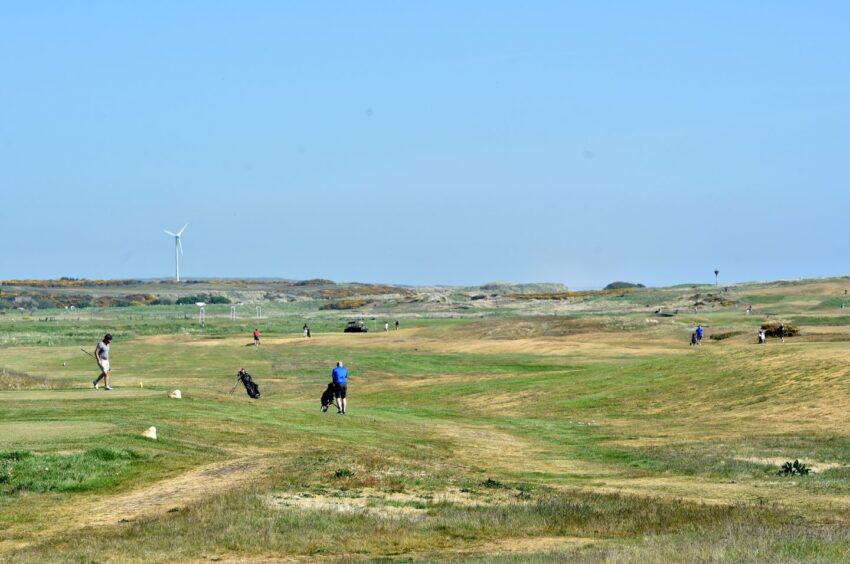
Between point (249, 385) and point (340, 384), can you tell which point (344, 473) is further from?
point (249, 385)

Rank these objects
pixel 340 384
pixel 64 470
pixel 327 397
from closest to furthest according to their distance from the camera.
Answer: pixel 64 470 < pixel 340 384 < pixel 327 397

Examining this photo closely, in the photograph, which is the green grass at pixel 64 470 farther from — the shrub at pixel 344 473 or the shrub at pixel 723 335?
the shrub at pixel 723 335

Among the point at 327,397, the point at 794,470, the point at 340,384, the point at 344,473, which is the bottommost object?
the point at 794,470

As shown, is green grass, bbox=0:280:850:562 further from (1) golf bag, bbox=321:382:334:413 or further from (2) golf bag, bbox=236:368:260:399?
(2) golf bag, bbox=236:368:260:399

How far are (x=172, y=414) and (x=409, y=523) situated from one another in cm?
1600

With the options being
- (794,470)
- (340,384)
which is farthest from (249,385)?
(794,470)

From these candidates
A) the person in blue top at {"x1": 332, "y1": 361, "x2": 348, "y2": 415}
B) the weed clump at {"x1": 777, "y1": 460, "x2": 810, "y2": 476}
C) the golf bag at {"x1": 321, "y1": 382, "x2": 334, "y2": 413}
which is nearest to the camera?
the weed clump at {"x1": 777, "y1": 460, "x2": 810, "y2": 476}

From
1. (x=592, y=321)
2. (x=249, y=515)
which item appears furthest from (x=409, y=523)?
(x=592, y=321)

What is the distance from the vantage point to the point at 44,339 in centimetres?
11000

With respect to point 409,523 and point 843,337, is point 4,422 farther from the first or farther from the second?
point 843,337

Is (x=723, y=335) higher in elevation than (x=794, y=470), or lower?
higher

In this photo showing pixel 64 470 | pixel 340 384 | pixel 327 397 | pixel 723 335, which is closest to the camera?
pixel 64 470

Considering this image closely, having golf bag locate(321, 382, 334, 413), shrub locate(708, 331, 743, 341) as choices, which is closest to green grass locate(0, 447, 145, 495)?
golf bag locate(321, 382, 334, 413)

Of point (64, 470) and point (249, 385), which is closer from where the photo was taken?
point (64, 470)
